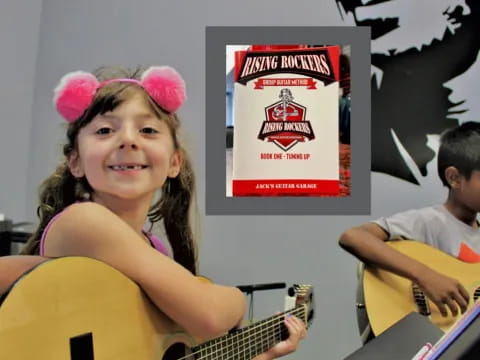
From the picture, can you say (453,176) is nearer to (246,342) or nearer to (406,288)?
(406,288)

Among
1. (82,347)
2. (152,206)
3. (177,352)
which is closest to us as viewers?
(82,347)

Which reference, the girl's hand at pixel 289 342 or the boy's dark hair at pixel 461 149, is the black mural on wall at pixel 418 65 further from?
the girl's hand at pixel 289 342

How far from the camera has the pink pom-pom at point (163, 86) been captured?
956 mm

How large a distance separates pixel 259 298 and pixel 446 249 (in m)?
0.59

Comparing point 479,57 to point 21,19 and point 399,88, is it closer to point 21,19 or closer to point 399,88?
point 399,88

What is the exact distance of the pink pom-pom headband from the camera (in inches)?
35.5

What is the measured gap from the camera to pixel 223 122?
1384 millimetres

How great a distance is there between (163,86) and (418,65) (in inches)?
34.9

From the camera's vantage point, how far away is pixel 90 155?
2.99 feet

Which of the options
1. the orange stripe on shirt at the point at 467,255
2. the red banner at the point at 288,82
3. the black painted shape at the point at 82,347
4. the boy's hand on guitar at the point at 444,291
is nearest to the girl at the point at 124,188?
the black painted shape at the point at 82,347

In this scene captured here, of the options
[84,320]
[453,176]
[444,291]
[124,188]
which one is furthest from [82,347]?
[453,176]

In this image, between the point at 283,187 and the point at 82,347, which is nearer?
the point at 82,347

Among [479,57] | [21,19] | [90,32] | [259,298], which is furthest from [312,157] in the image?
[21,19]

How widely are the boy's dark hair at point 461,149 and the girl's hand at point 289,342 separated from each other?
2.17ft
